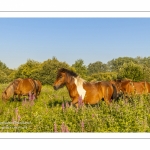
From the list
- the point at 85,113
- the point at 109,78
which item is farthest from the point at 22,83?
the point at 85,113

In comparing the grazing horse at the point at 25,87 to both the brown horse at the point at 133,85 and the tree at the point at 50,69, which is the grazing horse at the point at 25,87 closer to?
the tree at the point at 50,69

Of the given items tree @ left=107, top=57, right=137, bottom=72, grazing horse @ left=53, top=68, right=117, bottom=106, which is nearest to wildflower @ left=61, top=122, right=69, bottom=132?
grazing horse @ left=53, top=68, right=117, bottom=106

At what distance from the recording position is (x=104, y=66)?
24.8 ft

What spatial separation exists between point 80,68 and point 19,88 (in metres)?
4.10

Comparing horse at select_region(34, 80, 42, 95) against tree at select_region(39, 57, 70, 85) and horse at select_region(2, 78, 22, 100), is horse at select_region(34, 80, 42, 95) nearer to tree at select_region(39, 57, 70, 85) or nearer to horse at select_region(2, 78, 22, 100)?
horse at select_region(2, 78, 22, 100)

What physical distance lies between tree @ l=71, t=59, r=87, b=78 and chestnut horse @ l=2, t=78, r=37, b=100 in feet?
9.40

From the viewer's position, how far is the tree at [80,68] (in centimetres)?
723

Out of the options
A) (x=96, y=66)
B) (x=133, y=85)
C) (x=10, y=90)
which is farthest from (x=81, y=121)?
(x=10, y=90)

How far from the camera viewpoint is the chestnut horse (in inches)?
405

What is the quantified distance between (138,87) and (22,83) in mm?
4370

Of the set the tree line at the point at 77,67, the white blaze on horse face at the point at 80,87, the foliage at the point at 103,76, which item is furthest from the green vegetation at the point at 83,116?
the foliage at the point at 103,76

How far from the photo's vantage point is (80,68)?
7.62 metres

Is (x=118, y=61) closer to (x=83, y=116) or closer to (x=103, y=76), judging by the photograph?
(x=103, y=76)
